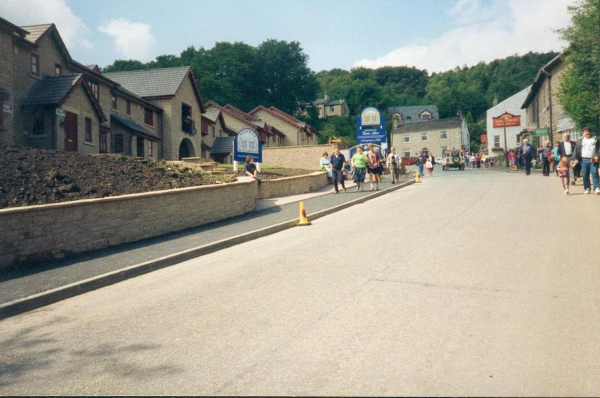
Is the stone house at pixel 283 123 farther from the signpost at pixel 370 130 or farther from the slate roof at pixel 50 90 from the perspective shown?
the slate roof at pixel 50 90

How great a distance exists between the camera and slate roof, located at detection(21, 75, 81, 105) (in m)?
23.7

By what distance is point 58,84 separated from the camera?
2520cm

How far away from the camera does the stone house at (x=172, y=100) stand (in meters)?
36.8

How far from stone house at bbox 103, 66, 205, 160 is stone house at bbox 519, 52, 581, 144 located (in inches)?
1053

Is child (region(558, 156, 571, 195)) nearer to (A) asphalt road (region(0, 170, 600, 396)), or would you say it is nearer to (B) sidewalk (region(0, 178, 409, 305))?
(A) asphalt road (region(0, 170, 600, 396))

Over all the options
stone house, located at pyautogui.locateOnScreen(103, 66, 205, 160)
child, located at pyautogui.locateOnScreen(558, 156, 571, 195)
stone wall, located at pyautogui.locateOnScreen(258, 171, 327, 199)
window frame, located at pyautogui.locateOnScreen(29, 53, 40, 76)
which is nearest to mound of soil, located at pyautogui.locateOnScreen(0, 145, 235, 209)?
stone wall, located at pyautogui.locateOnScreen(258, 171, 327, 199)

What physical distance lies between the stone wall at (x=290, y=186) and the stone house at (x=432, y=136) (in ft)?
217

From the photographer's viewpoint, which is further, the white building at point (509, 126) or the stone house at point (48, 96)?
the white building at point (509, 126)

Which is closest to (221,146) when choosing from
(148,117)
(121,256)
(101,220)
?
(148,117)

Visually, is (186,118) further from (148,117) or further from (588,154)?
(588,154)

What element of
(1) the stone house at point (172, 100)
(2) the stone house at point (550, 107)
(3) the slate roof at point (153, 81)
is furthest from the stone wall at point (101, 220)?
(2) the stone house at point (550, 107)

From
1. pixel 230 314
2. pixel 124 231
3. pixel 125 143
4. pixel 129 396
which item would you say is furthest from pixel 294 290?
pixel 125 143

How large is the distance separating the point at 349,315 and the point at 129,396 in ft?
7.51

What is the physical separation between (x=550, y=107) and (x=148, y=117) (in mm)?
31586
